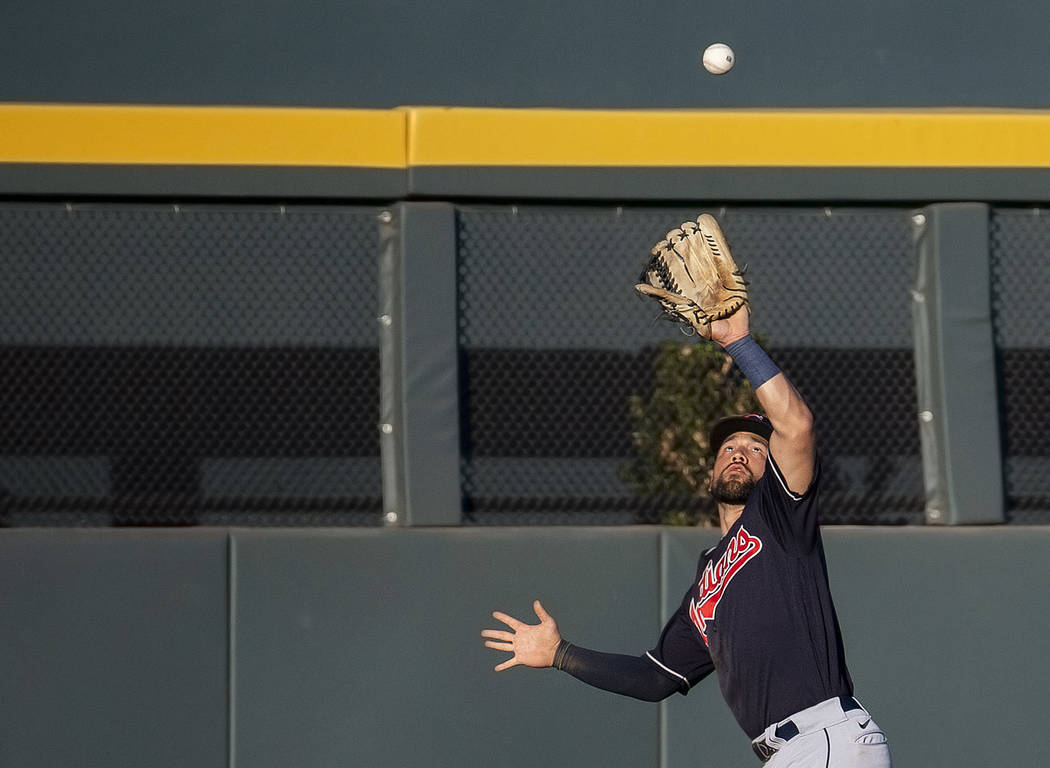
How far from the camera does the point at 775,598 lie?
3436mm

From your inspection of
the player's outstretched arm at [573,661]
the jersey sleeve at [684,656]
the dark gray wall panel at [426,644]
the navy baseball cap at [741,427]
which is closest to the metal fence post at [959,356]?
the dark gray wall panel at [426,644]

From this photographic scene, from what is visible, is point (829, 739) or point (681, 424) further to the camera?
point (681, 424)

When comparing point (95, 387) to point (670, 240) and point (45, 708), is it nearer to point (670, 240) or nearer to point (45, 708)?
point (45, 708)

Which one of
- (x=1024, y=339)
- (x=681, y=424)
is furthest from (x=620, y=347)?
(x=1024, y=339)

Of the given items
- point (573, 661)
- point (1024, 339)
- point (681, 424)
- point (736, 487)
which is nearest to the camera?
point (736, 487)

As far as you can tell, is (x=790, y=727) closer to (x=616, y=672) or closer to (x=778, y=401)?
(x=616, y=672)

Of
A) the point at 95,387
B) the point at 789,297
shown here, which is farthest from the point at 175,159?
the point at 789,297

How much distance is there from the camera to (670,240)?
3.30m

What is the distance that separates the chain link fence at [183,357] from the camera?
5.14 m

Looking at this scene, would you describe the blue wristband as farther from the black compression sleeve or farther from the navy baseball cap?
the black compression sleeve

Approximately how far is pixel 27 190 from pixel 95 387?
2.54 feet

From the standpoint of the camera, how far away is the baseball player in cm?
320

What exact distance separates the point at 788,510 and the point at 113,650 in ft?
8.71

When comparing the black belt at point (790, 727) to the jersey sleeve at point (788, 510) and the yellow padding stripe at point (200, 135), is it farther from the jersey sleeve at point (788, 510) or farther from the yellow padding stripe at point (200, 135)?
the yellow padding stripe at point (200, 135)
